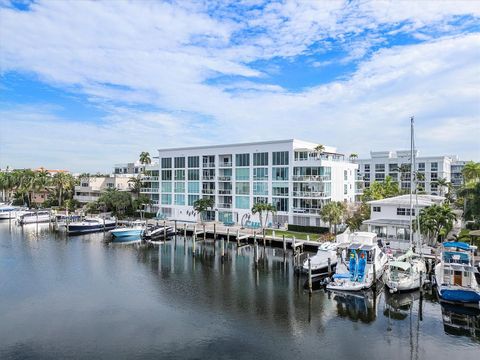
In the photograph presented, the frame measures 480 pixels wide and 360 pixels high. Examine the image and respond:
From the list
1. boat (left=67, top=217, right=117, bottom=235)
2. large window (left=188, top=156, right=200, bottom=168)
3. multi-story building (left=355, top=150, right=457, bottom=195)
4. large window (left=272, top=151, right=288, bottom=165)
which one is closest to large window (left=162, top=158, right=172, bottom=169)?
large window (left=188, top=156, right=200, bottom=168)

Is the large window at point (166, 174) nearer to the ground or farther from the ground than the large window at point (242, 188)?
farther from the ground

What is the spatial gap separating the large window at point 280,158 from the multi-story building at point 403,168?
43.0 m

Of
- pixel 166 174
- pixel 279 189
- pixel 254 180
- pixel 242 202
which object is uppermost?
pixel 166 174

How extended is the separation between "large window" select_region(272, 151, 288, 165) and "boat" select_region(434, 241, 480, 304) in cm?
3300

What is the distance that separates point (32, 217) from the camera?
87062 mm

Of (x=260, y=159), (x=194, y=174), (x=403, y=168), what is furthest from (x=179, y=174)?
(x=403, y=168)

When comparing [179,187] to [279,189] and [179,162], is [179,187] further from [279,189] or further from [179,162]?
[279,189]

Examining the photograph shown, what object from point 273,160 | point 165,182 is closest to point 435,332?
point 273,160

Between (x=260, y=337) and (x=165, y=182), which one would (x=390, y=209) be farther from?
(x=165, y=182)

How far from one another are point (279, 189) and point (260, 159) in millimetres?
6731

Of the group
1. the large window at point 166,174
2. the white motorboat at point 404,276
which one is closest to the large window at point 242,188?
the large window at point 166,174

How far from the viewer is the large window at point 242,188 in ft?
240

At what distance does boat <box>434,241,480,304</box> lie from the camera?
32.0 m

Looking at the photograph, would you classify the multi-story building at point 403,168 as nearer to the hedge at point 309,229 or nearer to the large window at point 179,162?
the hedge at point 309,229
